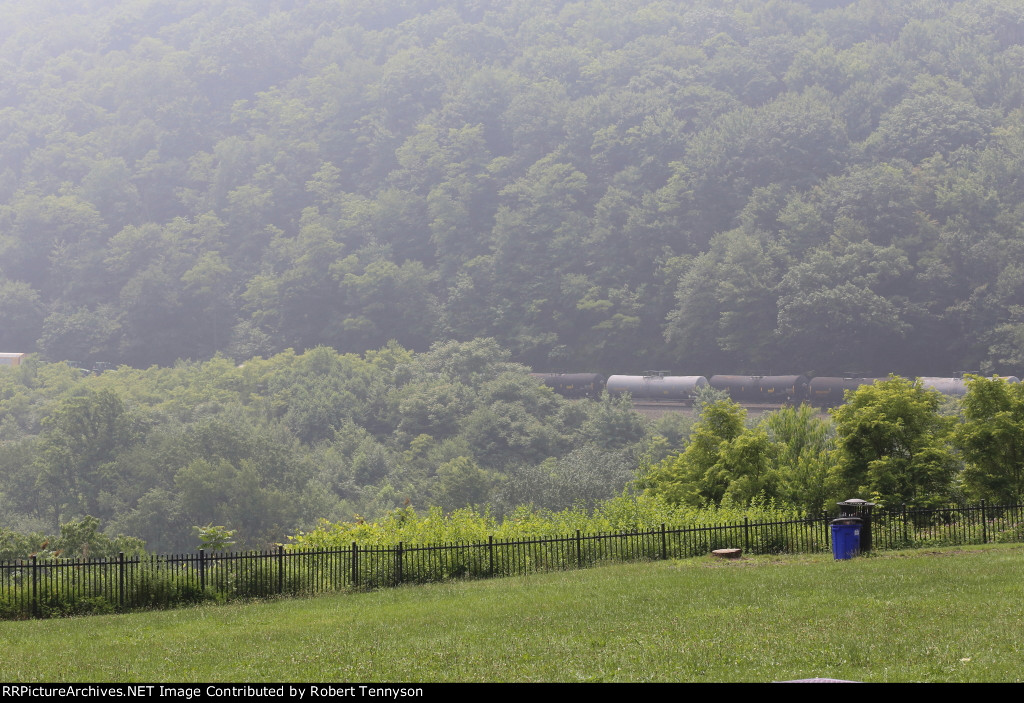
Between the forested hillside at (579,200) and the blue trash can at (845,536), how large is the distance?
84.6m

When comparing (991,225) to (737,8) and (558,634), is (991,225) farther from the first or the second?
(558,634)

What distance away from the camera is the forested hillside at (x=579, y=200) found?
112m

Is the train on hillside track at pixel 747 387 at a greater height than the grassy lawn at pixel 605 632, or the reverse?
the train on hillside track at pixel 747 387

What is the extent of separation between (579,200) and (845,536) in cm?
12979

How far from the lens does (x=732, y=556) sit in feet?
74.5

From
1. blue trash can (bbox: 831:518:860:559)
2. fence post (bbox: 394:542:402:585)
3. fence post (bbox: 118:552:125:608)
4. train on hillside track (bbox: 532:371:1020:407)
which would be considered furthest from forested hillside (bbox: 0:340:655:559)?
blue trash can (bbox: 831:518:860:559)

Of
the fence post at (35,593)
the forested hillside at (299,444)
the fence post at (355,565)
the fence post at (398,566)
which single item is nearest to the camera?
the fence post at (35,593)

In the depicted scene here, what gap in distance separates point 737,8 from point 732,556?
16738 cm

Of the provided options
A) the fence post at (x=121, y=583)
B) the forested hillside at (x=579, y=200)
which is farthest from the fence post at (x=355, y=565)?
the forested hillside at (x=579, y=200)

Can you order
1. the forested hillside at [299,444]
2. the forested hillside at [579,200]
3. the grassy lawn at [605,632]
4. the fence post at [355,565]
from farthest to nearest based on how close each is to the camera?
1. the forested hillside at [579,200]
2. the forested hillside at [299,444]
3. the fence post at [355,565]
4. the grassy lawn at [605,632]

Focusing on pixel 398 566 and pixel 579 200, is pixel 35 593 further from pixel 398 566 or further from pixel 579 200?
pixel 579 200

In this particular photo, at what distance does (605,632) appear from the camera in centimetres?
1372

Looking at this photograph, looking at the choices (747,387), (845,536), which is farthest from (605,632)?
(747,387)

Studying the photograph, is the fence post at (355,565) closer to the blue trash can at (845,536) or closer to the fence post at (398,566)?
the fence post at (398,566)
